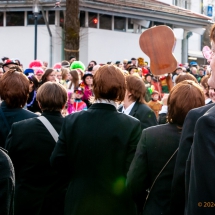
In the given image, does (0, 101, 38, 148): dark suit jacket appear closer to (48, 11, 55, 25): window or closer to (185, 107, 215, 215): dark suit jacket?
(185, 107, 215, 215): dark suit jacket

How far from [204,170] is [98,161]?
2.47 meters

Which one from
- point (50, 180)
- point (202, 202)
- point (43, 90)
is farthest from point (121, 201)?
point (202, 202)

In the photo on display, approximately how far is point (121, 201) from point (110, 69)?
3.52ft

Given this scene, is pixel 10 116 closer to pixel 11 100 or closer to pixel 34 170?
pixel 11 100

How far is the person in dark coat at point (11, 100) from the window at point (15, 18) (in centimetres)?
2316

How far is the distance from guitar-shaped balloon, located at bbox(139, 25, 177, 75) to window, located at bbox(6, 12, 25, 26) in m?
21.3

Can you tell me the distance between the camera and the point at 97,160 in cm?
463

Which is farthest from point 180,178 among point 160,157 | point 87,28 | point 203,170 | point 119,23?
point 119,23

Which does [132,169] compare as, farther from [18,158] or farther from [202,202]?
[202,202]

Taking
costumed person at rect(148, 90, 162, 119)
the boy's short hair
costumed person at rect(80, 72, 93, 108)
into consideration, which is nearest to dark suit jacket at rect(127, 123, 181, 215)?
the boy's short hair

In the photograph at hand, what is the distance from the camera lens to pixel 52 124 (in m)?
5.28

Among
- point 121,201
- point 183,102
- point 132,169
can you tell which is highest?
point 183,102

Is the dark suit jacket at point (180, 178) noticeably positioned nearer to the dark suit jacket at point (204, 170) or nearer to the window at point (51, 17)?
the dark suit jacket at point (204, 170)

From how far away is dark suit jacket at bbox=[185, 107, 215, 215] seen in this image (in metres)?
2.18
